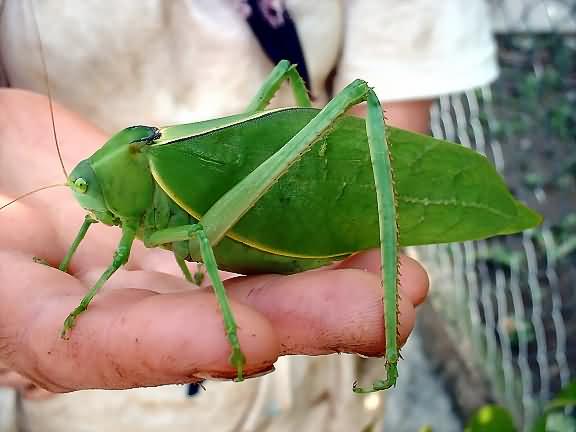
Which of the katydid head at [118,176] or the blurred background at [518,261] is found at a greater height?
the katydid head at [118,176]

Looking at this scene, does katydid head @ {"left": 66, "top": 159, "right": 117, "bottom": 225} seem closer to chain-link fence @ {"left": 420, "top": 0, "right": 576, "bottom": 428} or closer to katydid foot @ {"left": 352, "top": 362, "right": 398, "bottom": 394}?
katydid foot @ {"left": 352, "top": 362, "right": 398, "bottom": 394}

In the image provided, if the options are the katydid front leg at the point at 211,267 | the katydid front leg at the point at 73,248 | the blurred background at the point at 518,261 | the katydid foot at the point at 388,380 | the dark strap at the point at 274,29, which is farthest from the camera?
the blurred background at the point at 518,261

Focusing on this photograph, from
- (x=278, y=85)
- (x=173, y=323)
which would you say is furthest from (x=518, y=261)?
(x=173, y=323)

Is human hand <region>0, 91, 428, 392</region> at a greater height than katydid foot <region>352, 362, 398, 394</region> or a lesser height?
greater

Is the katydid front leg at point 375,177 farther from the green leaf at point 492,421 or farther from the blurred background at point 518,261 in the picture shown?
the blurred background at point 518,261

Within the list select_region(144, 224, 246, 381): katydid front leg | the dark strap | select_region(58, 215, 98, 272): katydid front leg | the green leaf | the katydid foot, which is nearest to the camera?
select_region(144, 224, 246, 381): katydid front leg

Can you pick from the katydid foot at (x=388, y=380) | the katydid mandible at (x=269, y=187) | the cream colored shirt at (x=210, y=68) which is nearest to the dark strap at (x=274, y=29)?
the cream colored shirt at (x=210, y=68)

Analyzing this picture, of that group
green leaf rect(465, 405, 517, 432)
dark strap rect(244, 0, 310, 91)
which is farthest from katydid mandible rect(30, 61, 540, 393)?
green leaf rect(465, 405, 517, 432)

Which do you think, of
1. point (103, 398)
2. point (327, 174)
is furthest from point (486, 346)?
point (327, 174)

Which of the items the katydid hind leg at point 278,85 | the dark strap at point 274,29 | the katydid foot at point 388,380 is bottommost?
the katydid foot at point 388,380
